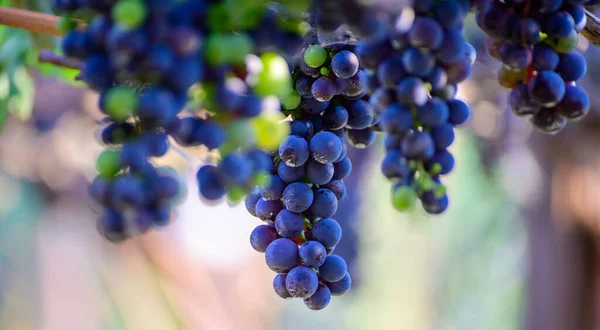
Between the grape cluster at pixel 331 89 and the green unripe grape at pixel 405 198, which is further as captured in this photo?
the grape cluster at pixel 331 89

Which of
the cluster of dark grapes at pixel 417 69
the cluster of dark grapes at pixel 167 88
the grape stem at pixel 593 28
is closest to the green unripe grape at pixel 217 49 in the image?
the cluster of dark grapes at pixel 167 88

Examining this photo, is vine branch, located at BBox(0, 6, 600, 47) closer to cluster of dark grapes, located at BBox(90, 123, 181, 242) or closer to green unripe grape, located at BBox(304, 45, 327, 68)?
green unripe grape, located at BBox(304, 45, 327, 68)

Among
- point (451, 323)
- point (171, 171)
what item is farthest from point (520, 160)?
point (451, 323)

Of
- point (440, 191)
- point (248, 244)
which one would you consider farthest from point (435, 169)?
point (248, 244)

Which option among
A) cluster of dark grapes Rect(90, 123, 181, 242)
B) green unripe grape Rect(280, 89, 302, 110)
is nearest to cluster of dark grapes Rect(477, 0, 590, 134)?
green unripe grape Rect(280, 89, 302, 110)

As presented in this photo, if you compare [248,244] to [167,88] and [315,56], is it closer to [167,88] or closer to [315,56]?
[315,56]

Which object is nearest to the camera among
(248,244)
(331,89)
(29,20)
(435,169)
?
(435,169)

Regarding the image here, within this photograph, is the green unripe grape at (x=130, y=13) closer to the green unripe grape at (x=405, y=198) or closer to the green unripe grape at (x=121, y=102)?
the green unripe grape at (x=121, y=102)
